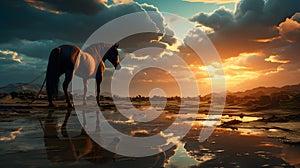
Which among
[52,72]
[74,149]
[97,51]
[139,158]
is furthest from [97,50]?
[139,158]

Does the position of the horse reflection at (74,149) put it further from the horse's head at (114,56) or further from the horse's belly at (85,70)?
the horse's head at (114,56)

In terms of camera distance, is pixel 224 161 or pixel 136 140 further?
pixel 136 140

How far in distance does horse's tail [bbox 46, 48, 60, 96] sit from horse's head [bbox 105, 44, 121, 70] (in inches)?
230

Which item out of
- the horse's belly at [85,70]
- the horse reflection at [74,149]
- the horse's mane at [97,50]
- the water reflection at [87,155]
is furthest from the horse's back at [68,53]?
the water reflection at [87,155]

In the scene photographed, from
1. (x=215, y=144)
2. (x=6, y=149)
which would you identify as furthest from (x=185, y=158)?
(x=6, y=149)

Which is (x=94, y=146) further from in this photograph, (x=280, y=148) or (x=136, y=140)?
(x=280, y=148)

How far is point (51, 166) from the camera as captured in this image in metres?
3.52

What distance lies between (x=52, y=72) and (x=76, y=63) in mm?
1428

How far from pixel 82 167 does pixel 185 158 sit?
1843 millimetres

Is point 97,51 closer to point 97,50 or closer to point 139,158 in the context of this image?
point 97,50

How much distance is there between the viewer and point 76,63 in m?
14.3

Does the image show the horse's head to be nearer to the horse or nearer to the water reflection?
the horse

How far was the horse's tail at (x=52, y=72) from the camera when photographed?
44.2 ft

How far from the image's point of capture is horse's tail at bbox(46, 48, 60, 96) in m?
13.5
